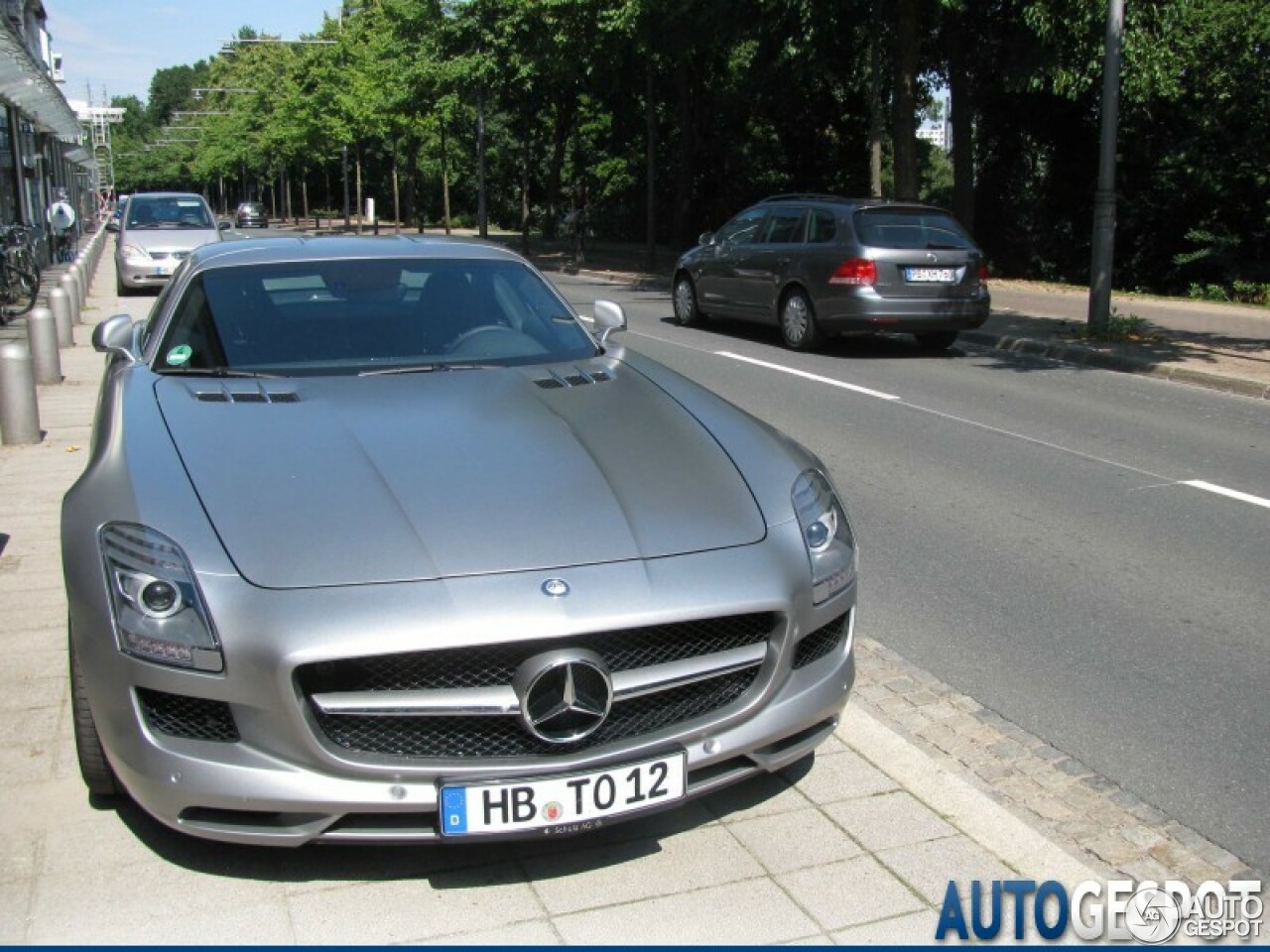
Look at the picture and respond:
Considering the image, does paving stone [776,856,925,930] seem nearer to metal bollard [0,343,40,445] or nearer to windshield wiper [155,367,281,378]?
windshield wiper [155,367,281,378]

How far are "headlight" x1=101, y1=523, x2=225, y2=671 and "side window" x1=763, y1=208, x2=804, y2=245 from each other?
12.7m

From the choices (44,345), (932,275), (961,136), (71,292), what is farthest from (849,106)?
(44,345)

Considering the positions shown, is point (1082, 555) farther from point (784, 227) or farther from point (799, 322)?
point (784, 227)

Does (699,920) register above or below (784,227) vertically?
below

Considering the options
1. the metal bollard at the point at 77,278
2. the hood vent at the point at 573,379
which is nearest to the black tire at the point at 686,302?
the metal bollard at the point at 77,278

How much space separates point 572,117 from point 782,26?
51.6 feet

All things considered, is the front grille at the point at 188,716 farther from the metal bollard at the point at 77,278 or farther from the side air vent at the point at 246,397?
the metal bollard at the point at 77,278

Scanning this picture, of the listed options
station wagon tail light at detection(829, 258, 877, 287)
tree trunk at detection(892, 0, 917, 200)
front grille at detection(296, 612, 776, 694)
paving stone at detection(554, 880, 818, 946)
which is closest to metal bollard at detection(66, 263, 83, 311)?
station wagon tail light at detection(829, 258, 877, 287)

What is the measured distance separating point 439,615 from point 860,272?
11.8 meters

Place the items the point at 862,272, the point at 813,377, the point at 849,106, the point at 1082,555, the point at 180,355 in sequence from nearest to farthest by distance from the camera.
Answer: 1. the point at 180,355
2. the point at 1082,555
3. the point at 813,377
4. the point at 862,272
5. the point at 849,106

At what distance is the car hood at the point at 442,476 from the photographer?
10.2ft

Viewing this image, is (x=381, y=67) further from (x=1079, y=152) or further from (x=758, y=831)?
(x=758, y=831)

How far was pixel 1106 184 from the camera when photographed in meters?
15.4

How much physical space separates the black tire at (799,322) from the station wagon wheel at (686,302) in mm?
2352
